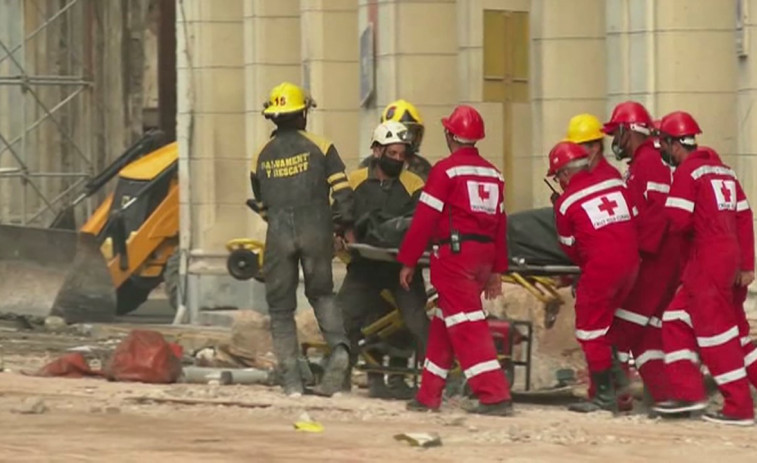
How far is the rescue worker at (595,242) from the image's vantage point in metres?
18.9

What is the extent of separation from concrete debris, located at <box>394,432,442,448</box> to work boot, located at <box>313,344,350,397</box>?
2823 millimetres

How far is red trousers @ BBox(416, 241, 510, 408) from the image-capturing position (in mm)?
19078

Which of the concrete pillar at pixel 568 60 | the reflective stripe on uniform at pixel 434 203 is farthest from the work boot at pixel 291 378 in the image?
the concrete pillar at pixel 568 60

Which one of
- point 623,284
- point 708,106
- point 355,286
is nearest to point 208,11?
point 708,106

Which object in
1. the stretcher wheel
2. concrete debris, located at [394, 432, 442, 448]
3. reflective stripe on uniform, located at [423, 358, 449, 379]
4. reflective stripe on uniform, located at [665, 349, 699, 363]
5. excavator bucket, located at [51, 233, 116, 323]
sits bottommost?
excavator bucket, located at [51, 233, 116, 323]

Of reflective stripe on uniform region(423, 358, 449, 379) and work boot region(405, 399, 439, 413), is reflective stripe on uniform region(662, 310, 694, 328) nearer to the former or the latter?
reflective stripe on uniform region(423, 358, 449, 379)

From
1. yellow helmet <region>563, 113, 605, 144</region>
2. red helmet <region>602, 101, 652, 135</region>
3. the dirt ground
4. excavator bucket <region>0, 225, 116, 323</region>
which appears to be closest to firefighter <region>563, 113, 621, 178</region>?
yellow helmet <region>563, 113, 605, 144</region>

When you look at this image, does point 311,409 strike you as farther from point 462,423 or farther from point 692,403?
point 692,403

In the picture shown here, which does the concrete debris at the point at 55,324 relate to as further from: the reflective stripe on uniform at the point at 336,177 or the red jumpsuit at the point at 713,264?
the red jumpsuit at the point at 713,264

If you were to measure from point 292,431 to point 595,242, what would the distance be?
2351 mm

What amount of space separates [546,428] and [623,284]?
3.97ft

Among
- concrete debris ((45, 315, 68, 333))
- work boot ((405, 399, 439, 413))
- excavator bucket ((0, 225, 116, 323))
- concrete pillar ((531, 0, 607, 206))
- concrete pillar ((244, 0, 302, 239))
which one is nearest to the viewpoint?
work boot ((405, 399, 439, 413))

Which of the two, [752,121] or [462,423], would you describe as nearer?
[462,423]

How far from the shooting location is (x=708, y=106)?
25469 mm
